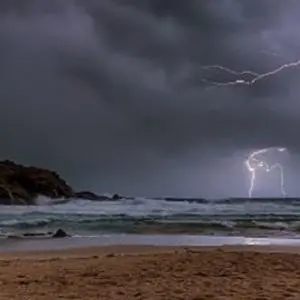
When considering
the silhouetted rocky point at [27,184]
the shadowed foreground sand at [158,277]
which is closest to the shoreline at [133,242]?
the shadowed foreground sand at [158,277]

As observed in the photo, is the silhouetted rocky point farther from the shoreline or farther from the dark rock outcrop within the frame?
the shoreline

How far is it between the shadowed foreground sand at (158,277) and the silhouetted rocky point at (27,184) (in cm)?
3607

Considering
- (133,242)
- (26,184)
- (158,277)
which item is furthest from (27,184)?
(158,277)

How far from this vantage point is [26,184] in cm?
5472

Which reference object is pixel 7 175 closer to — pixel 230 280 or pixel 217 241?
pixel 217 241

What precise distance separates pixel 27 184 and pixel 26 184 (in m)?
0.10

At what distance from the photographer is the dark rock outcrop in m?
48.6

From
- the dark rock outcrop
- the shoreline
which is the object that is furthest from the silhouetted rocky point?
the shoreline

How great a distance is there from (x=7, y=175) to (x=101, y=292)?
48.1 meters

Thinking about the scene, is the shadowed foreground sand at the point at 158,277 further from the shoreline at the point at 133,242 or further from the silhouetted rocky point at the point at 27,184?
the silhouetted rocky point at the point at 27,184

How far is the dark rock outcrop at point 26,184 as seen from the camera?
48612 millimetres

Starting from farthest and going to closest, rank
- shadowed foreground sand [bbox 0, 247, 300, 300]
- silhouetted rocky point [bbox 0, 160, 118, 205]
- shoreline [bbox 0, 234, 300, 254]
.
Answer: silhouetted rocky point [bbox 0, 160, 118, 205] < shoreline [bbox 0, 234, 300, 254] < shadowed foreground sand [bbox 0, 247, 300, 300]

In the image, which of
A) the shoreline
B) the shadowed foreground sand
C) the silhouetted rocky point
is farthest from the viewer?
the silhouetted rocky point

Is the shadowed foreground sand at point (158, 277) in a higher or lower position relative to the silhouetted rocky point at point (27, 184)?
lower
